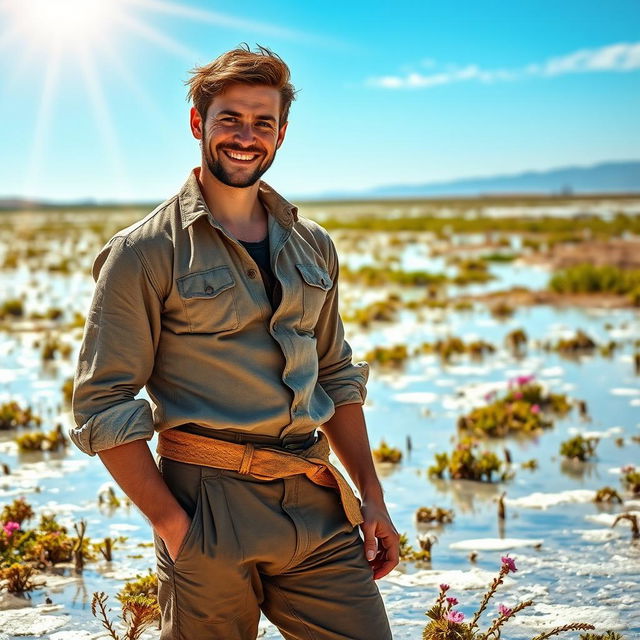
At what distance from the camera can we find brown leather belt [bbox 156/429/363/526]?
2609 mm

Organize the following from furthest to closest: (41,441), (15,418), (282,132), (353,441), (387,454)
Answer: (15,418)
(41,441)
(387,454)
(353,441)
(282,132)

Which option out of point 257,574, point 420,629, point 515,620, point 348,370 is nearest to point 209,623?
point 257,574

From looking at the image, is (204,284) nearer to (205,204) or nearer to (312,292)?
(205,204)

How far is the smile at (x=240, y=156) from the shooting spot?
107 inches

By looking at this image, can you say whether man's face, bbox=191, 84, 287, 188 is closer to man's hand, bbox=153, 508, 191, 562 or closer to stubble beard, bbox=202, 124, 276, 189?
stubble beard, bbox=202, 124, 276, 189

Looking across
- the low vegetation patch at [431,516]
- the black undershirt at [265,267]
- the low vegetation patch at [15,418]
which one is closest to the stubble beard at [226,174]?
the black undershirt at [265,267]

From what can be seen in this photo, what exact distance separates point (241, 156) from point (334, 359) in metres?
0.75

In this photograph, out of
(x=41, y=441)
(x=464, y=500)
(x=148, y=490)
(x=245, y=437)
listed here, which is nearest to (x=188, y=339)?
(x=245, y=437)

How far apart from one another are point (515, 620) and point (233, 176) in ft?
8.07

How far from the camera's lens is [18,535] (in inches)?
196

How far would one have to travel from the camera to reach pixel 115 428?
97.2 inches

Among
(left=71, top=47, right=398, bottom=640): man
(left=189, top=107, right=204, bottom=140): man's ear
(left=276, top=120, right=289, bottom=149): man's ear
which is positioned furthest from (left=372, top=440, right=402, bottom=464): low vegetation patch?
(left=189, top=107, right=204, bottom=140): man's ear

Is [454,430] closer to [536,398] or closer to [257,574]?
[536,398]

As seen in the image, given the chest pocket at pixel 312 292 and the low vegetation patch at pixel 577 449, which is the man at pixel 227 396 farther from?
the low vegetation patch at pixel 577 449
